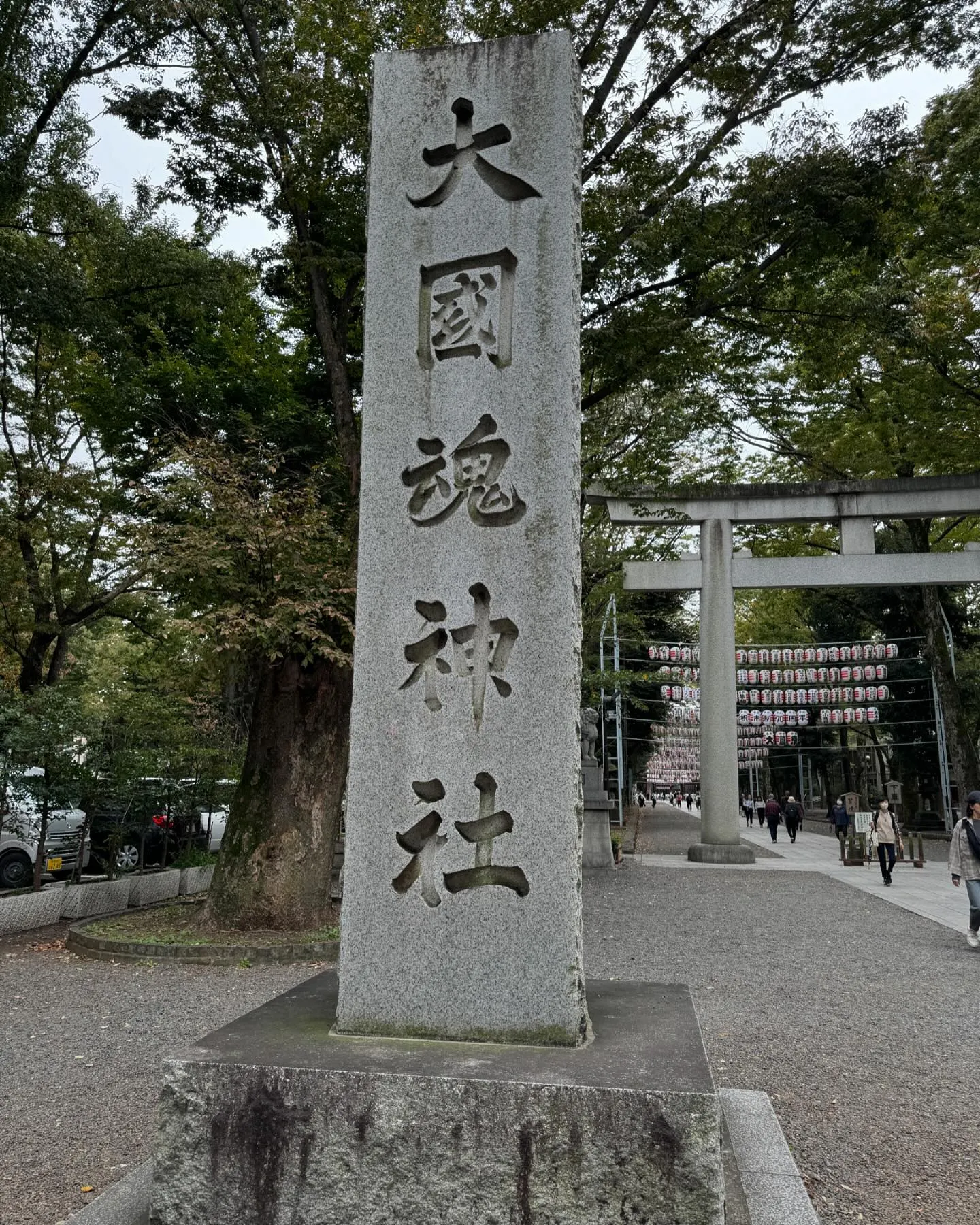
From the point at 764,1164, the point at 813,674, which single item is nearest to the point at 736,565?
the point at 813,674

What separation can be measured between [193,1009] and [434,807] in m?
4.45

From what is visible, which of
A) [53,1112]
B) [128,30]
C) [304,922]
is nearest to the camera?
[53,1112]

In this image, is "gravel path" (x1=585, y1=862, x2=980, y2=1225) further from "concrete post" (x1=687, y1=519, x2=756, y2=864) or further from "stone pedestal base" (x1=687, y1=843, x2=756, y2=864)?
"concrete post" (x1=687, y1=519, x2=756, y2=864)

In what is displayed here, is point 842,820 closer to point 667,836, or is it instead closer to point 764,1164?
point 667,836

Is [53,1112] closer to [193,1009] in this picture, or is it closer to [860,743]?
[193,1009]

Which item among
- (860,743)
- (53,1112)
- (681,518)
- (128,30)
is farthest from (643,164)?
(860,743)

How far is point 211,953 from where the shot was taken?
827 centimetres

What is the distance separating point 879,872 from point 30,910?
47.0ft

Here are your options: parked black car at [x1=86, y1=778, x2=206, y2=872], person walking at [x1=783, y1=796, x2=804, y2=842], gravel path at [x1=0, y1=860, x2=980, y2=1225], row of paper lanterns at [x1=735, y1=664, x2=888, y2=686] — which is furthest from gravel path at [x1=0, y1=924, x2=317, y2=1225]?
person walking at [x1=783, y1=796, x2=804, y2=842]

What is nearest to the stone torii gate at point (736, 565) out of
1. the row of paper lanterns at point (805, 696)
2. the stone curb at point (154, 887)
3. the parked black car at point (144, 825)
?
the row of paper lanterns at point (805, 696)

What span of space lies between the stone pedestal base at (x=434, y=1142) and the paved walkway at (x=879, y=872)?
31.7ft

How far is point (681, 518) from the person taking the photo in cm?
1748

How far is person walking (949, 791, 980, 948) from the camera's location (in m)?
9.14

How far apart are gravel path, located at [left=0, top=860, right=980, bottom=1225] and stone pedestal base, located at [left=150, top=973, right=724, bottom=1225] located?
1.19 metres
